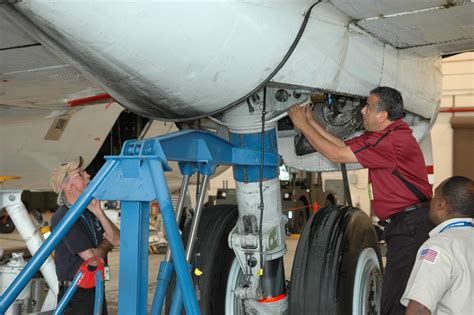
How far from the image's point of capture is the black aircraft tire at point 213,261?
320cm

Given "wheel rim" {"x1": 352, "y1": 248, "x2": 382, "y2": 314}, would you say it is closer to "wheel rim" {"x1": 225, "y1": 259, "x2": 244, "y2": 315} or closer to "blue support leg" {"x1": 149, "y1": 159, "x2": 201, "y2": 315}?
"wheel rim" {"x1": 225, "y1": 259, "x2": 244, "y2": 315}

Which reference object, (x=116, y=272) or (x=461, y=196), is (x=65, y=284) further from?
(x=116, y=272)

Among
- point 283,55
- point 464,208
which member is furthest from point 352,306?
point 283,55

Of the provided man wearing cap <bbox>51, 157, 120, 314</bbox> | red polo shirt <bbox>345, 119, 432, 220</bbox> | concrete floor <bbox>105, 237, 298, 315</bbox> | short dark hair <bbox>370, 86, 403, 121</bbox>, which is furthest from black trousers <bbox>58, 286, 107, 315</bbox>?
concrete floor <bbox>105, 237, 298, 315</bbox>

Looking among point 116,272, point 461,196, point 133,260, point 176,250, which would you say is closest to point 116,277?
point 116,272

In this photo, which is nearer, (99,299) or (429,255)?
(429,255)

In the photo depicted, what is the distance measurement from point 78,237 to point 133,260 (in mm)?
1098

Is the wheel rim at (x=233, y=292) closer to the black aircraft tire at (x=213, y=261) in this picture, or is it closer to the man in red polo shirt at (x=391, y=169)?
the black aircraft tire at (x=213, y=261)

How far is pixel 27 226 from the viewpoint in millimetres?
3773

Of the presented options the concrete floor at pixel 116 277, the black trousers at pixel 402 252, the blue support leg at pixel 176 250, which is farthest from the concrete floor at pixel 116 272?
the blue support leg at pixel 176 250

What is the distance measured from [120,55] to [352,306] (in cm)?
183

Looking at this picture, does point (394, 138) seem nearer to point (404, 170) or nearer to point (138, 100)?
point (404, 170)

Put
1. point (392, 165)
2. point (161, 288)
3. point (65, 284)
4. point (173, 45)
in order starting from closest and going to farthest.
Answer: point (173, 45) → point (161, 288) → point (392, 165) → point (65, 284)

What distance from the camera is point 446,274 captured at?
2.03 metres
